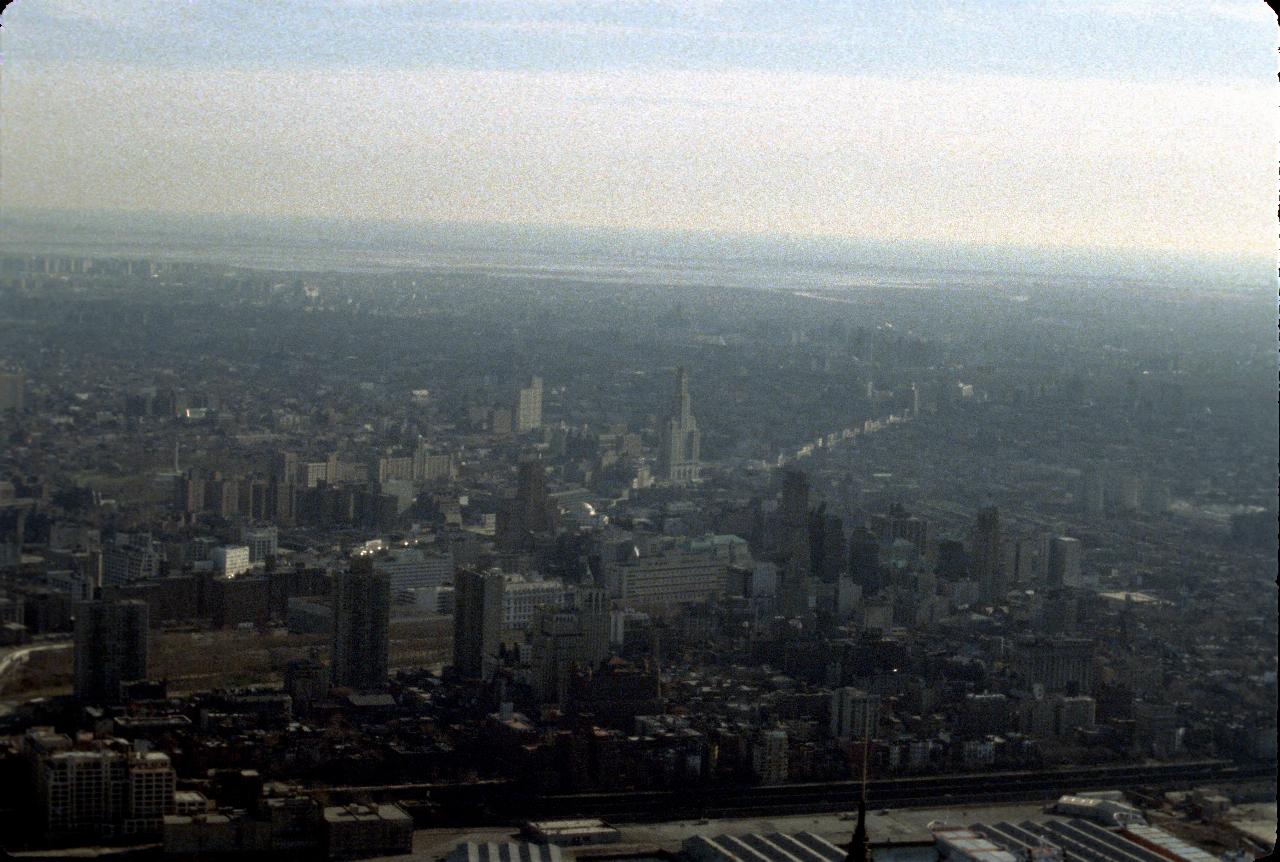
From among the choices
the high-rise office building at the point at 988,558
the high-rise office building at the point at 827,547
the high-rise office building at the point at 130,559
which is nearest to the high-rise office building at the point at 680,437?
the high-rise office building at the point at 827,547

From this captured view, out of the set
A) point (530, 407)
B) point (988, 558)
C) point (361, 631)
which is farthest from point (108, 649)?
point (988, 558)

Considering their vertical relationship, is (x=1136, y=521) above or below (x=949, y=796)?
above

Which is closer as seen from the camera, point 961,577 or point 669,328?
point 961,577

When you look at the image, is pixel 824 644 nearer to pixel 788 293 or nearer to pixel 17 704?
pixel 788 293

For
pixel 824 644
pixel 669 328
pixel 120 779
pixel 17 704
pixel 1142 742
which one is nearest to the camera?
pixel 120 779

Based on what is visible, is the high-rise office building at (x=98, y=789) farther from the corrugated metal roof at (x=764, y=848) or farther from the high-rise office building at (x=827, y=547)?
the high-rise office building at (x=827, y=547)

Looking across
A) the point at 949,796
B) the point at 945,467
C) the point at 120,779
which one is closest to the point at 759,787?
the point at 949,796

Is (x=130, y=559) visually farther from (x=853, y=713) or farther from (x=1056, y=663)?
(x=1056, y=663)
